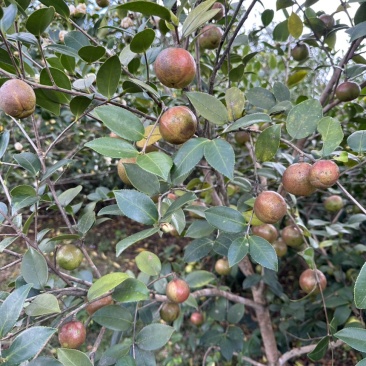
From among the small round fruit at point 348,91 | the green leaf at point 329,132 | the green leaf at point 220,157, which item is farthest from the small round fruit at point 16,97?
the small round fruit at point 348,91

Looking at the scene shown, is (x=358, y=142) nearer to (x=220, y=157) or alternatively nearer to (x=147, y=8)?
(x=220, y=157)

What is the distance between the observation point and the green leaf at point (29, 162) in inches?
32.1

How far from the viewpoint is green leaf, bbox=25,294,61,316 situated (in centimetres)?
72

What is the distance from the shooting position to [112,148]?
60 centimetres

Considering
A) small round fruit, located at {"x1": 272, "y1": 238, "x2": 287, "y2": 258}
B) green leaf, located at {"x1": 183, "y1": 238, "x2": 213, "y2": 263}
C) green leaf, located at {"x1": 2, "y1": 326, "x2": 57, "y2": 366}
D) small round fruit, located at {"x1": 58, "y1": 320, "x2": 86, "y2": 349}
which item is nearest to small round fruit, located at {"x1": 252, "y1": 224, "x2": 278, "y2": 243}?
green leaf, located at {"x1": 183, "y1": 238, "x2": 213, "y2": 263}

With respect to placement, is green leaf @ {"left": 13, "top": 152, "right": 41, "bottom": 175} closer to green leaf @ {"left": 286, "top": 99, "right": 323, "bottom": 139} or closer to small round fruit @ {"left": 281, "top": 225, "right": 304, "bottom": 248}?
green leaf @ {"left": 286, "top": 99, "right": 323, "bottom": 139}

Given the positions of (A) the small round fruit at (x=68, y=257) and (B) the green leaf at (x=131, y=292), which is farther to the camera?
(A) the small round fruit at (x=68, y=257)

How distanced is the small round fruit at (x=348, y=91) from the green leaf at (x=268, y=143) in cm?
47

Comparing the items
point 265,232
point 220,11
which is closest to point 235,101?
point 220,11

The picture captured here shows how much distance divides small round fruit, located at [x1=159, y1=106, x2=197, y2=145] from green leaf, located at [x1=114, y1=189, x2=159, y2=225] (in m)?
0.12

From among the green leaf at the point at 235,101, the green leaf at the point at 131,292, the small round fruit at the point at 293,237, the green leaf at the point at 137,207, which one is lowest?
the small round fruit at the point at 293,237

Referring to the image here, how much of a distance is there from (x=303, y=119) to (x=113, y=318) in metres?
0.63

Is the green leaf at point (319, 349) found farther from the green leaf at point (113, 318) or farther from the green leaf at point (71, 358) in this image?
the green leaf at point (71, 358)

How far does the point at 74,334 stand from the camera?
2.58 ft
